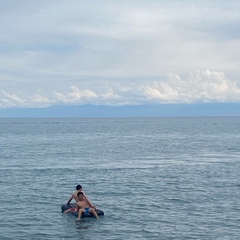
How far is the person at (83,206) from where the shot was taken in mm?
33062

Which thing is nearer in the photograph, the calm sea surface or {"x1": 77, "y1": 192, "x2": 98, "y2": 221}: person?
the calm sea surface

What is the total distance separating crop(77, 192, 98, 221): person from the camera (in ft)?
108

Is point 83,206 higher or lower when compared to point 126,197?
higher

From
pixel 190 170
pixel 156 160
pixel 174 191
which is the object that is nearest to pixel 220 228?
pixel 174 191

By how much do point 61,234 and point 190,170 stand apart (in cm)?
2958

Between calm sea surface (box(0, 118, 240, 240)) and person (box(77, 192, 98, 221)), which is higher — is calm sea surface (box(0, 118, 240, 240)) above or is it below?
below

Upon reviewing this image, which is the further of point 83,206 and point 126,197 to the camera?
point 126,197

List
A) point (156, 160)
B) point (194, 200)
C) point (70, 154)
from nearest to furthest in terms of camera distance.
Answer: point (194, 200) → point (156, 160) → point (70, 154)

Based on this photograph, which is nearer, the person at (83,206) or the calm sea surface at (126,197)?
the calm sea surface at (126,197)

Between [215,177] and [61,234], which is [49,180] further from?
[61,234]

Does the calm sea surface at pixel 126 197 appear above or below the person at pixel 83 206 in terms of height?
below

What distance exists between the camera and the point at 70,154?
78.6 metres

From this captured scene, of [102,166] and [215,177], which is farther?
[102,166]

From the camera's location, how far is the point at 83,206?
3356 centimetres
